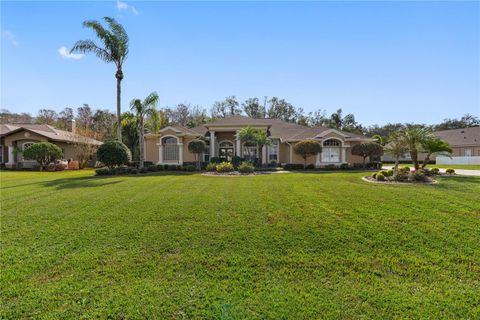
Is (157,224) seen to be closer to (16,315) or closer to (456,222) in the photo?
(16,315)

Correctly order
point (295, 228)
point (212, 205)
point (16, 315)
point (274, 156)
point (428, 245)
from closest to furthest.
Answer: point (16, 315) < point (428, 245) < point (295, 228) < point (212, 205) < point (274, 156)

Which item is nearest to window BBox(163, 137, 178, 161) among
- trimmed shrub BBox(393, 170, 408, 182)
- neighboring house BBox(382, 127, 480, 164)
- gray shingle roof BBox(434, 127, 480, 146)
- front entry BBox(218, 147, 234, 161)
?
front entry BBox(218, 147, 234, 161)

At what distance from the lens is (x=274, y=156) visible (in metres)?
26.5

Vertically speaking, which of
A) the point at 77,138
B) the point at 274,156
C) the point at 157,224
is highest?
the point at 77,138

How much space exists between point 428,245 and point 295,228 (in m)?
2.54

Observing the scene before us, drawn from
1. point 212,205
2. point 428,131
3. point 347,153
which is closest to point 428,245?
point 212,205

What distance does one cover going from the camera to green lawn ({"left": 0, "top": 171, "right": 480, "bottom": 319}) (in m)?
3.42

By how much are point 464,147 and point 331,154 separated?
2601 centimetres

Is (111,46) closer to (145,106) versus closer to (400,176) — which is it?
(145,106)

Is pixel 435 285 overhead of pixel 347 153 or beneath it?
beneath

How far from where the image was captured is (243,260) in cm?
460

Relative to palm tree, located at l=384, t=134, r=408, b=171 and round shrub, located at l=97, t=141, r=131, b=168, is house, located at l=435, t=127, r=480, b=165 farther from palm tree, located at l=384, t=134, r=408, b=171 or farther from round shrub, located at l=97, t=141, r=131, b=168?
round shrub, located at l=97, t=141, r=131, b=168

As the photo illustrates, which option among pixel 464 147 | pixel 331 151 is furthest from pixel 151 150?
pixel 464 147

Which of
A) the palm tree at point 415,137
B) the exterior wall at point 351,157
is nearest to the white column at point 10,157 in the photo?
the exterior wall at point 351,157
